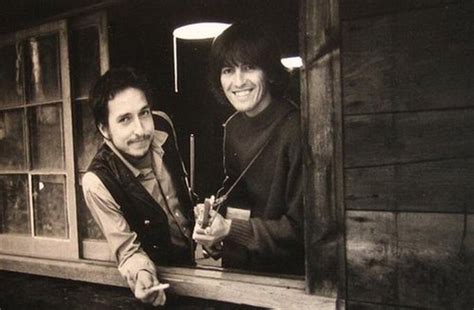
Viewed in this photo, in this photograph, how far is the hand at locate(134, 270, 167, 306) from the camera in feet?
11.0

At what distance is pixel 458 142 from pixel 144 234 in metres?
2.31

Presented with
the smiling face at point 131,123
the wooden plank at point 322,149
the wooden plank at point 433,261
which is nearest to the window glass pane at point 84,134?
the smiling face at point 131,123

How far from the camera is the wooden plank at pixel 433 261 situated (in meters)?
2.33

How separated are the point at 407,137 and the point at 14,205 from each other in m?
3.76

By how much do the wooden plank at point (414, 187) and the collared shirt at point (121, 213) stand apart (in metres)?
1.52

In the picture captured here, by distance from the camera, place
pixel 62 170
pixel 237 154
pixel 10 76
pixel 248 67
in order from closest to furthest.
Result: pixel 248 67, pixel 237 154, pixel 62 170, pixel 10 76

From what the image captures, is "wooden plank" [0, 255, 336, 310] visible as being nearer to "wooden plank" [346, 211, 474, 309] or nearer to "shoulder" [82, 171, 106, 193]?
"wooden plank" [346, 211, 474, 309]

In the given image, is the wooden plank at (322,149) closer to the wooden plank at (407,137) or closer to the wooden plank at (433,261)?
the wooden plank at (407,137)

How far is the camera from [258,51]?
313cm

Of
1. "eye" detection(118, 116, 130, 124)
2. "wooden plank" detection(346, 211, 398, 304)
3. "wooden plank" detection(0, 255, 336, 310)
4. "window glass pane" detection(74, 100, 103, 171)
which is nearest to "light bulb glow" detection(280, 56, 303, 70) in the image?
"wooden plank" detection(346, 211, 398, 304)

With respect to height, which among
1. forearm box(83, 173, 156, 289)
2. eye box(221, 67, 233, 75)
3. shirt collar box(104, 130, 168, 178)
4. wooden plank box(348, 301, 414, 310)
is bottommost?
wooden plank box(348, 301, 414, 310)

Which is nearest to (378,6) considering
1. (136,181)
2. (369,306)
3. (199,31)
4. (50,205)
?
(199,31)

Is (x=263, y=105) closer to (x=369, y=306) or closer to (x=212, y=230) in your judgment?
(x=212, y=230)

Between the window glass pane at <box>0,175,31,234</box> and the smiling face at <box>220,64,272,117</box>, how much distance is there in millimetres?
2385
